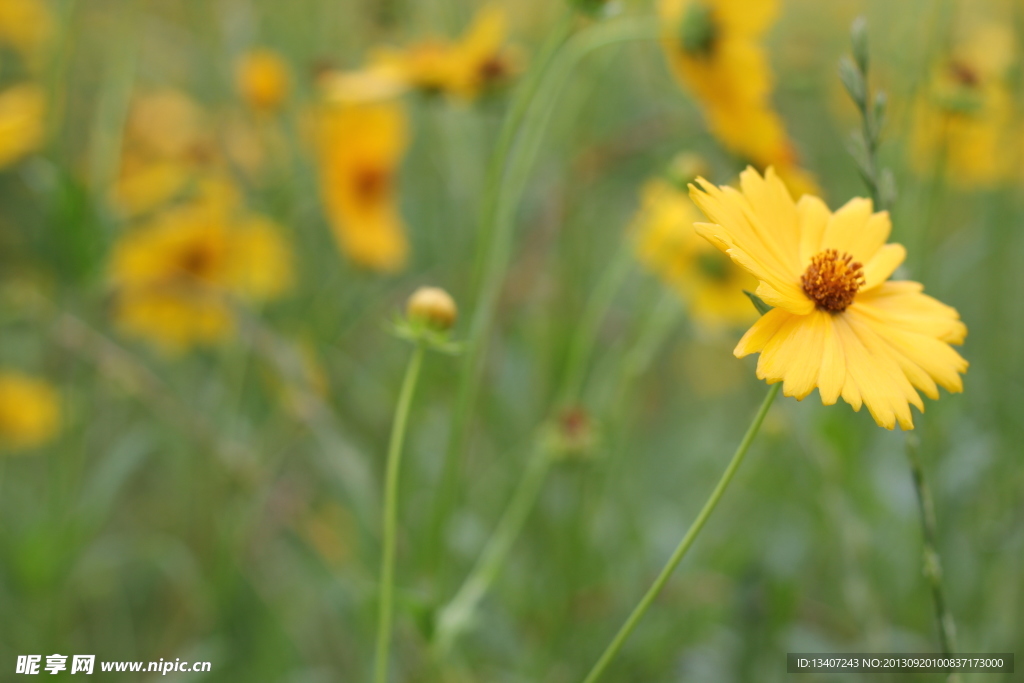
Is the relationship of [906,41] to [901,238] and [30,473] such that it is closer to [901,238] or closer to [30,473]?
[901,238]

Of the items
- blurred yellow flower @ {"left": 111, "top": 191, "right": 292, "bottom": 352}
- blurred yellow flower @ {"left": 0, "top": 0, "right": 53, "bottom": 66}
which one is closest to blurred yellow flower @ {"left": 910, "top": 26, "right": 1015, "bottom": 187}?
blurred yellow flower @ {"left": 111, "top": 191, "right": 292, "bottom": 352}

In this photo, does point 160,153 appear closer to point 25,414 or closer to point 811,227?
point 25,414

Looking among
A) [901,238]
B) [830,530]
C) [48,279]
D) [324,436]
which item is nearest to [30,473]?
[48,279]

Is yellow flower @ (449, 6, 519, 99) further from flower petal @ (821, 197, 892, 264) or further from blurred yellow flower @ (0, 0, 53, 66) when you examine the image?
blurred yellow flower @ (0, 0, 53, 66)

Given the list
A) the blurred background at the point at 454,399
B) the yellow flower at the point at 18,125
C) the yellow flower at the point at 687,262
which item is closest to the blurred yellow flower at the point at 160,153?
the blurred background at the point at 454,399

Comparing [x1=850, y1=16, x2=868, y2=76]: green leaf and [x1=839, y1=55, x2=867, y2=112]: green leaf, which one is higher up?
[x1=850, y1=16, x2=868, y2=76]: green leaf

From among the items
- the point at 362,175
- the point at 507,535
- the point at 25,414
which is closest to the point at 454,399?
the point at 507,535

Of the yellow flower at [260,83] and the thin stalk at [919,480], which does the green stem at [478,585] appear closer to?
the thin stalk at [919,480]
